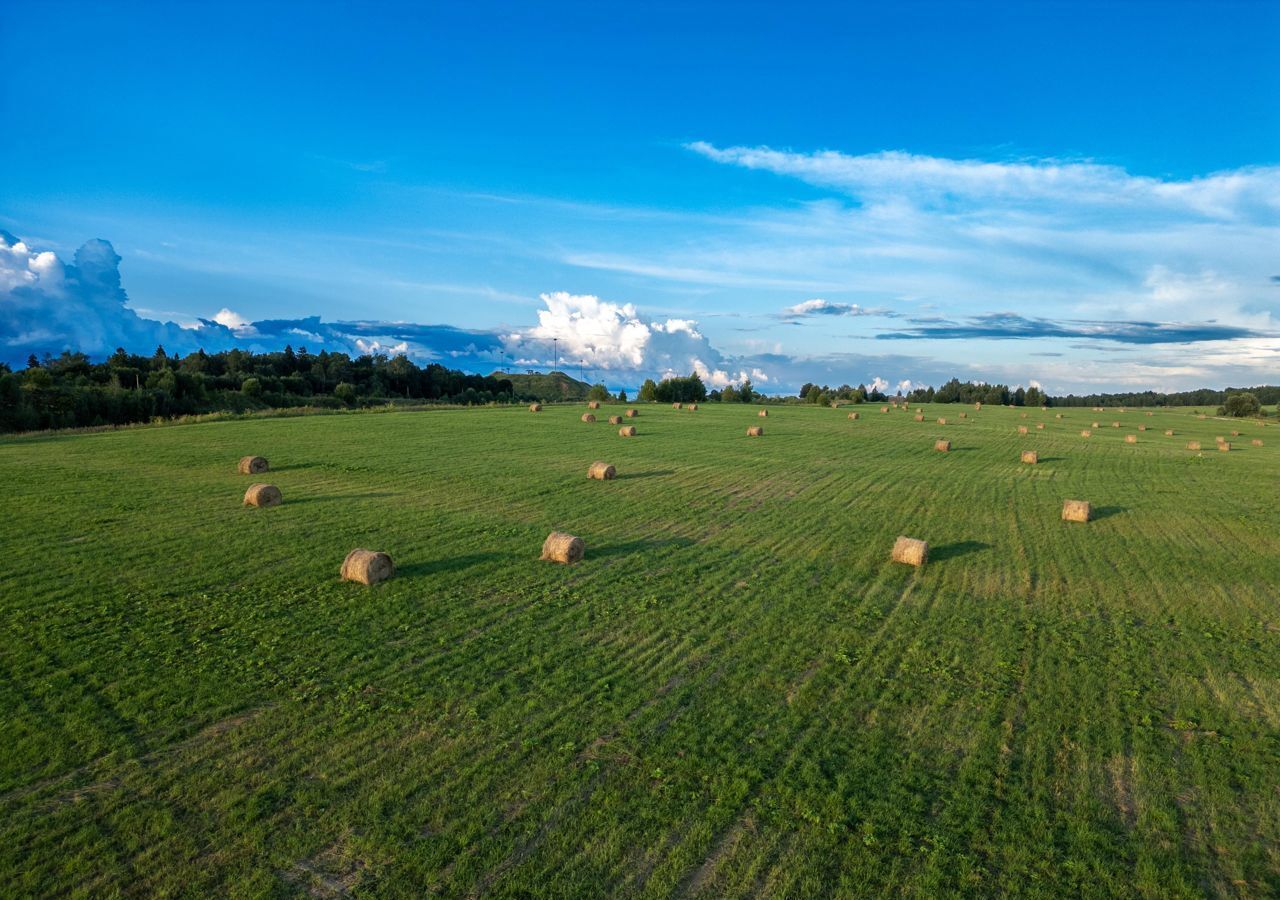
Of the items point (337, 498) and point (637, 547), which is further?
point (337, 498)

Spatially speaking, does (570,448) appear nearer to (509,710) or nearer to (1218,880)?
(509,710)

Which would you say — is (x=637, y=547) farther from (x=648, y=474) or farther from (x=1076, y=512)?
(x=1076, y=512)

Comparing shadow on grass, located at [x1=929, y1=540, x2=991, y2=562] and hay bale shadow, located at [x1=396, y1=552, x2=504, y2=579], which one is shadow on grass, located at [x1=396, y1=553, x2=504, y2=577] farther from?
shadow on grass, located at [x1=929, y1=540, x2=991, y2=562]

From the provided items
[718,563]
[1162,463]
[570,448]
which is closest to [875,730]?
[718,563]

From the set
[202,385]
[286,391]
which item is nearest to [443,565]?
[202,385]

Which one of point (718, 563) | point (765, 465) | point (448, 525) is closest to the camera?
point (718, 563)

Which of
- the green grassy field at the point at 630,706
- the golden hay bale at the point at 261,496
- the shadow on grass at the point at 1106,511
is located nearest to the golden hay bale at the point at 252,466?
the green grassy field at the point at 630,706
